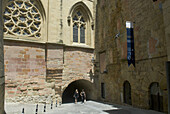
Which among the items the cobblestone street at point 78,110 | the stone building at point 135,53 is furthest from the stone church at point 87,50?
the cobblestone street at point 78,110

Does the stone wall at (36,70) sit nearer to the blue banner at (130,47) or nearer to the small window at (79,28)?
the small window at (79,28)

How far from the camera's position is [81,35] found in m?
13.8

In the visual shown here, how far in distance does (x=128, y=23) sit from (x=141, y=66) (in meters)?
2.60

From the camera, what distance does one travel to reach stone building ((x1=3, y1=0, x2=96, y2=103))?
34.0 feet

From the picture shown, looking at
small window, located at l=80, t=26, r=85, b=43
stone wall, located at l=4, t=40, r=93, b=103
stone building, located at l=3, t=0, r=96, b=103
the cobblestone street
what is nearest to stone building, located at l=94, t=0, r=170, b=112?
the cobblestone street

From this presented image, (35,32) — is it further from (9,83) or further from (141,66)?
(141,66)

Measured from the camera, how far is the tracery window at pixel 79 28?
44.0ft

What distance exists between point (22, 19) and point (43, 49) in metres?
2.64

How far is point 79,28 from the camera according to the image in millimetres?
13531

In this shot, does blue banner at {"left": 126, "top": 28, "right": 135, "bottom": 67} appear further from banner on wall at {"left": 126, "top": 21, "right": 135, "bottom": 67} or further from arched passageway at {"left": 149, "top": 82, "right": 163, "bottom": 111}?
arched passageway at {"left": 149, "top": 82, "right": 163, "bottom": 111}

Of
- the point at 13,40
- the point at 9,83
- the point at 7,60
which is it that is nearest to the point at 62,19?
the point at 13,40

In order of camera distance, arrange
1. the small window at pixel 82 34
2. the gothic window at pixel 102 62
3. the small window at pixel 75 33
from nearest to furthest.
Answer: the gothic window at pixel 102 62, the small window at pixel 75 33, the small window at pixel 82 34

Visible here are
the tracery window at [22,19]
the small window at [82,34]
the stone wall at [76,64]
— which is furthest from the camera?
the small window at [82,34]

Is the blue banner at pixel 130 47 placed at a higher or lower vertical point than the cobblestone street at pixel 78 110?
higher
